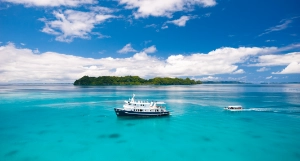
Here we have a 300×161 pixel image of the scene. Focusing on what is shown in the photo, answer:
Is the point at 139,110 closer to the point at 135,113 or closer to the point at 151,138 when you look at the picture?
the point at 135,113

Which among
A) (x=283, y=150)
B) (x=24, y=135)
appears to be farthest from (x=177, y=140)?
(x=24, y=135)

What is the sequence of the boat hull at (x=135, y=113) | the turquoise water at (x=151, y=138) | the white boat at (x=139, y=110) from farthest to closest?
the white boat at (x=139, y=110) < the boat hull at (x=135, y=113) < the turquoise water at (x=151, y=138)

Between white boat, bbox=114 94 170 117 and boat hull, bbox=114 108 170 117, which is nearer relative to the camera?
boat hull, bbox=114 108 170 117

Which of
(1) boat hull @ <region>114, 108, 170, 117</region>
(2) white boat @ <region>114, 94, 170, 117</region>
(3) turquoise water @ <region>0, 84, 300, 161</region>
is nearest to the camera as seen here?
(3) turquoise water @ <region>0, 84, 300, 161</region>

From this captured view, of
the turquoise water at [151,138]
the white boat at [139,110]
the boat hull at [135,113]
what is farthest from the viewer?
the white boat at [139,110]

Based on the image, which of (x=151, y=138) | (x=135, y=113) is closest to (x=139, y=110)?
(x=135, y=113)

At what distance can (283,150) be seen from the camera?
2734 cm

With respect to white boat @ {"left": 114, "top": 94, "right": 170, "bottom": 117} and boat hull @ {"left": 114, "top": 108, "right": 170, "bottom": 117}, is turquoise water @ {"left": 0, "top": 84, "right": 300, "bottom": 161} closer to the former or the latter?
boat hull @ {"left": 114, "top": 108, "right": 170, "bottom": 117}

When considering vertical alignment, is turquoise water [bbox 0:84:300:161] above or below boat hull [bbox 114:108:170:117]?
below

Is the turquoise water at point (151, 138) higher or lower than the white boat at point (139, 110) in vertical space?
lower

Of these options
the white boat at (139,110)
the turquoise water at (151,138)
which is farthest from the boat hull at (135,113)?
the turquoise water at (151,138)

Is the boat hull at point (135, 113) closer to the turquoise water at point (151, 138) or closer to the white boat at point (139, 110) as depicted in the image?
the white boat at point (139, 110)

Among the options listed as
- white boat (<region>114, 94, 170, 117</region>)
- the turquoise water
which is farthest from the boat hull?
the turquoise water

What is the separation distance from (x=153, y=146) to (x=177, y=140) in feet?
15.0
